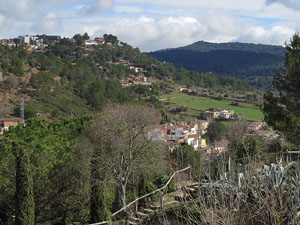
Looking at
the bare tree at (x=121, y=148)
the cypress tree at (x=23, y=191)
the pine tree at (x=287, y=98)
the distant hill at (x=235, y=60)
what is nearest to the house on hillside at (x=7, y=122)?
the bare tree at (x=121, y=148)

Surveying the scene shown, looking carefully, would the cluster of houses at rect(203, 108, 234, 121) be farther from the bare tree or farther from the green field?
the bare tree

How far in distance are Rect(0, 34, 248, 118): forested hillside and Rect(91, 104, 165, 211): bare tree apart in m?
19.2

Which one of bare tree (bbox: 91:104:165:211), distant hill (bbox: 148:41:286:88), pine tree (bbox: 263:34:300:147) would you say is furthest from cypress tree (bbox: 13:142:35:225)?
distant hill (bbox: 148:41:286:88)

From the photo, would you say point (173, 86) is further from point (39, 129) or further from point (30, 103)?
point (39, 129)

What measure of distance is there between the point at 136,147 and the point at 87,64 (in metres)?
50.8

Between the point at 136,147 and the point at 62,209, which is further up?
the point at 136,147

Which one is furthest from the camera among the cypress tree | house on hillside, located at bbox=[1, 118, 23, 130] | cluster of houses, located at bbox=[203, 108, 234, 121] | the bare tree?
cluster of houses, located at bbox=[203, 108, 234, 121]

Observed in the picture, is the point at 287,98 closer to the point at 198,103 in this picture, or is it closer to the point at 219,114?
the point at 219,114

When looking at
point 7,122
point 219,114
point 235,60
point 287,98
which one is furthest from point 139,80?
point 235,60

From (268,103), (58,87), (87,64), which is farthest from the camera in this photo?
(87,64)

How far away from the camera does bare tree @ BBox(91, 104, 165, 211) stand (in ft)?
44.1

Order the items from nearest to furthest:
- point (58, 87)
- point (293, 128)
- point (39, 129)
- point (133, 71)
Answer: point (293, 128) → point (39, 129) → point (58, 87) → point (133, 71)

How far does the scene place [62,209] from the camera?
432 inches

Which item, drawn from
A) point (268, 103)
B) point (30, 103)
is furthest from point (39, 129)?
point (30, 103)
